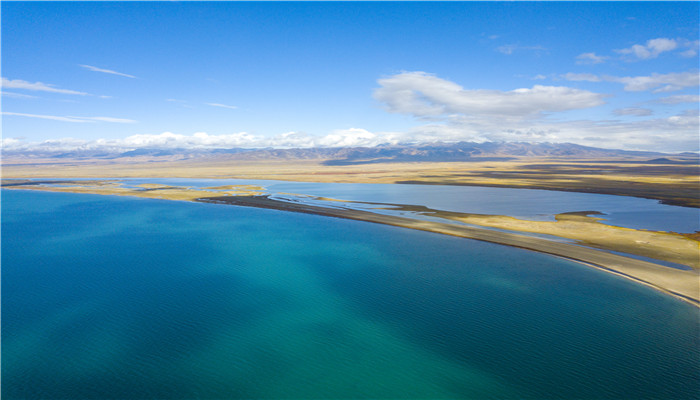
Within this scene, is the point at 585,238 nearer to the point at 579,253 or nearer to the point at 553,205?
the point at 579,253

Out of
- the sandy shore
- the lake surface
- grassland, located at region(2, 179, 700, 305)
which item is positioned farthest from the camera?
the lake surface

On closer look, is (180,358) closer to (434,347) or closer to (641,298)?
(434,347)


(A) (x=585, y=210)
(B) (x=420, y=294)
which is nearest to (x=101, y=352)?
(B) (x=420, y=294)

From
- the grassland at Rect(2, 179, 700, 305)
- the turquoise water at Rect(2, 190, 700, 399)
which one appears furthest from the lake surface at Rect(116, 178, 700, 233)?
the turquoise water at Rect(2, 190, 700, 399)

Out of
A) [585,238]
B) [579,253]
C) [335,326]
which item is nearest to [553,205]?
[585,238]

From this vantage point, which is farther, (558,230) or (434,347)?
(558,230)

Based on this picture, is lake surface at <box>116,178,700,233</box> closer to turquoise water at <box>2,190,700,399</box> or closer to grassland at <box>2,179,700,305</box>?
grassland at <box>2,179,700,305</box>
